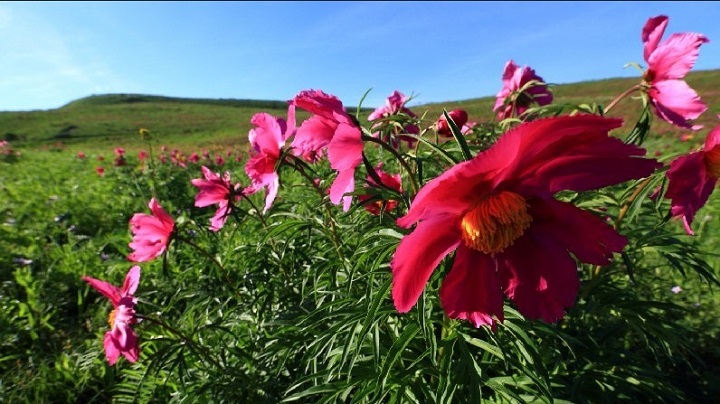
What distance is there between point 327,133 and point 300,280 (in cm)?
87

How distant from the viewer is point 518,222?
61 centimetres

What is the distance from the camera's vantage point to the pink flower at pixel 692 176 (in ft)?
2.65

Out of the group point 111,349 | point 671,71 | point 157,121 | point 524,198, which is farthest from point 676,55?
point 157,121

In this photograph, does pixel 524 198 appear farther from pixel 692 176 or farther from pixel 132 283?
pixel 132 283

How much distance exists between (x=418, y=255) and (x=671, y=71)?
2.55 ft

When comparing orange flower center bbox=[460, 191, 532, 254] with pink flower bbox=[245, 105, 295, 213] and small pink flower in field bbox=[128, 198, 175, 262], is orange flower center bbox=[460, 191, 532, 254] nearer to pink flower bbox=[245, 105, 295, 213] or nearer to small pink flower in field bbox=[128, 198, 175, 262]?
pink flower bbox=[245, 105, 295, 213]

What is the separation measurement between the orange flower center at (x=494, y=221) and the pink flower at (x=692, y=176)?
0.40 m

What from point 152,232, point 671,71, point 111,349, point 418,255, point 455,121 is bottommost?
point 111,349

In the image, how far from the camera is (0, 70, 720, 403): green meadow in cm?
100

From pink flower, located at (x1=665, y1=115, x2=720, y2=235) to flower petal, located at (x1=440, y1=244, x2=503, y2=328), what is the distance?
42 cm

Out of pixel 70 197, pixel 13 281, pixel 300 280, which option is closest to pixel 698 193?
pixel 300 280

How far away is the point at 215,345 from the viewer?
68.5 inches

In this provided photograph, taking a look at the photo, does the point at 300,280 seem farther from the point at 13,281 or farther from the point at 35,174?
the point at 35,174

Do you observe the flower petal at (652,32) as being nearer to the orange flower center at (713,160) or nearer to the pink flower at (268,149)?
the orange flower center at (713,160)
